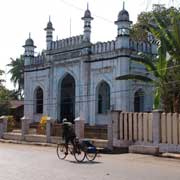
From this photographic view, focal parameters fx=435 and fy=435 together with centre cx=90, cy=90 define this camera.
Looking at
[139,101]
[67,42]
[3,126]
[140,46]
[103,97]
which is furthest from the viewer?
[67,42]

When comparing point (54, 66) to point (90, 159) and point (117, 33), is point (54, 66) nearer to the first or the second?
point (117, 33)

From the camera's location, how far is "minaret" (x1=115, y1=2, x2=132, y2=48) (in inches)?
1072

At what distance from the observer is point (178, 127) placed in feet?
57.5

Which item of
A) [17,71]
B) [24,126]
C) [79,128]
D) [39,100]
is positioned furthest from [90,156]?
[17,71]

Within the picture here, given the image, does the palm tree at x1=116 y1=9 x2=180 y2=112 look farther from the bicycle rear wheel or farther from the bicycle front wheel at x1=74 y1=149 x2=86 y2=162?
the bicycle rear wheel

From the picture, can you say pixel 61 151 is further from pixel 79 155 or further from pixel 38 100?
pixel 38 100

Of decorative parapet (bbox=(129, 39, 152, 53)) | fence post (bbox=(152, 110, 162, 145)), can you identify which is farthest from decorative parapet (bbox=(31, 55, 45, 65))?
fence post (bbox=(152, 110, 162, 145))

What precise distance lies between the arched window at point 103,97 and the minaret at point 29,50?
25.9 feet

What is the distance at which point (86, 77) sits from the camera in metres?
29.6

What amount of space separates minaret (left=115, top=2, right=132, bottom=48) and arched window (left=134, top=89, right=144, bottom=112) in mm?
3483

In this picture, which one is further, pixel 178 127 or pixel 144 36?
Answer: pixel 144 36

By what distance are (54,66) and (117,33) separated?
22.3 feet

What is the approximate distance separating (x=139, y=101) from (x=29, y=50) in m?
10.9

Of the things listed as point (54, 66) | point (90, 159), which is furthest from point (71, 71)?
point (90, 159)
